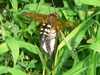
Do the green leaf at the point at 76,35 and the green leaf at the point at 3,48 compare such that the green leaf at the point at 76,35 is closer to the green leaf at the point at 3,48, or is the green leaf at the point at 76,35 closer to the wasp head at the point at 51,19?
the wasp head at the point at 51,19

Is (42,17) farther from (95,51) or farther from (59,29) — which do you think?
(95,51)

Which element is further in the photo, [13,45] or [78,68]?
[13,45]

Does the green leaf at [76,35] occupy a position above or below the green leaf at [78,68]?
above

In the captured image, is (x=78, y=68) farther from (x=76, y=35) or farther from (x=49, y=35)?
(x=49, y=35)

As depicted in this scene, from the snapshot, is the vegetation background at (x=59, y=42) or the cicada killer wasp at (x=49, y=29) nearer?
the vegetation background at (x=59, y=42)

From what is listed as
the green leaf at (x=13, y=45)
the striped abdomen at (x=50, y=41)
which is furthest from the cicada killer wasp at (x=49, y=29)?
the green leaf at (x=13, y=45)

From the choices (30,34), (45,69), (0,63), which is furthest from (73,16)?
(0,63)

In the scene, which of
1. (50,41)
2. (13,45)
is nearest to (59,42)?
(50,41)

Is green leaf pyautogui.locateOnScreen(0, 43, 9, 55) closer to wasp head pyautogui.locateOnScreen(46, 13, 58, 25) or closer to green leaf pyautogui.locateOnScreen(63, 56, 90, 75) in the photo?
wasp head pyautogui.locateOnScreen(46, 13, 58, 25)
